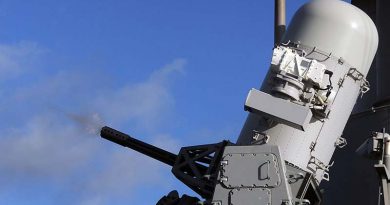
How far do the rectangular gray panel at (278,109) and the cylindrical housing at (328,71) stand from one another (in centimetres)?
19

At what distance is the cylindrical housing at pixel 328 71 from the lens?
10.2 metres

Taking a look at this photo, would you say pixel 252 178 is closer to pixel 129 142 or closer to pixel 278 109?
pixel 278 109

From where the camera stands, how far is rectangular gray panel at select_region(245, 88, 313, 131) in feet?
32.1

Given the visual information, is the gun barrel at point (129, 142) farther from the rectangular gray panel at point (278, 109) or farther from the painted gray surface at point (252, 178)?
the painted gray surface at point (252, 178)

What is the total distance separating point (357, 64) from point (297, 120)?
5.55 ft

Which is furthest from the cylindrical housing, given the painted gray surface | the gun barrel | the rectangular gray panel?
the gun barrel

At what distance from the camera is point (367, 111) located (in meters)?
13.2

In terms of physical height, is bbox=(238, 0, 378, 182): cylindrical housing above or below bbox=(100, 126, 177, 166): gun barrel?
above

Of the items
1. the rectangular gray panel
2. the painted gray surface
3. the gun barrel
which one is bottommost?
the painted gray surface

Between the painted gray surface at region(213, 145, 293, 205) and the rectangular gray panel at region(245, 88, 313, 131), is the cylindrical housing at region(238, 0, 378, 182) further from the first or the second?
the painted gray surface at region(213, 145, 293, 205)

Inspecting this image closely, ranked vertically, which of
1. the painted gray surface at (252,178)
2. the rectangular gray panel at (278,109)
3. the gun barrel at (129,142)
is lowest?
the painted gray surface at (252,178)

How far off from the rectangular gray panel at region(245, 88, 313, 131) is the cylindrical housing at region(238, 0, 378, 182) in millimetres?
186

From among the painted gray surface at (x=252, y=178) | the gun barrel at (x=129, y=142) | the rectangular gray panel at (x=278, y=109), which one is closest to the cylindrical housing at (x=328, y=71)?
the rectangular gray panel at (x=278, y=109)

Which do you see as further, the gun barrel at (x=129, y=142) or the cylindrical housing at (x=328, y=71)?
the gun barrel at (x=129, y=142)
